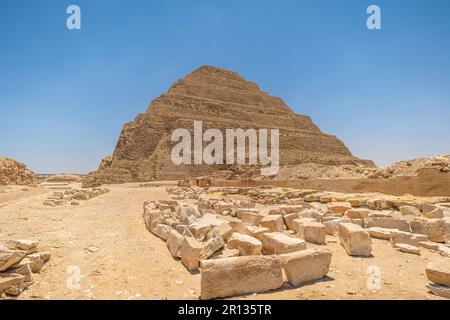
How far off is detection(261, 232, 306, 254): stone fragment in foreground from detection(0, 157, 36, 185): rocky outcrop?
1873 centimetres

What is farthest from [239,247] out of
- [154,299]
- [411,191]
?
[411,191]

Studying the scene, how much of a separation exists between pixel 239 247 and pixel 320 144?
49793 millimetres

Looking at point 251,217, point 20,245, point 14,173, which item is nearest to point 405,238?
point 251,217

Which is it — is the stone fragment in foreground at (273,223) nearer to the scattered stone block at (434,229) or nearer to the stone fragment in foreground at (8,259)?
the scattered stone block at (434,229)

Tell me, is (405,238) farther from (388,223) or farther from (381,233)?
(388,223)

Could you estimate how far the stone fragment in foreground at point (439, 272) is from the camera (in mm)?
2516

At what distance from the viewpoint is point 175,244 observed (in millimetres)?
3641

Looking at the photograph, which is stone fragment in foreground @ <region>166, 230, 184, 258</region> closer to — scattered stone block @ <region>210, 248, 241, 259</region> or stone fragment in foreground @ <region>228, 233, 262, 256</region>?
scattered stone block @ <region>210, 248, 241, 259</region>

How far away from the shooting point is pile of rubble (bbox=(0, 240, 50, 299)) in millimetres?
2445

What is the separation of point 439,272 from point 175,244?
2872 millimetres
